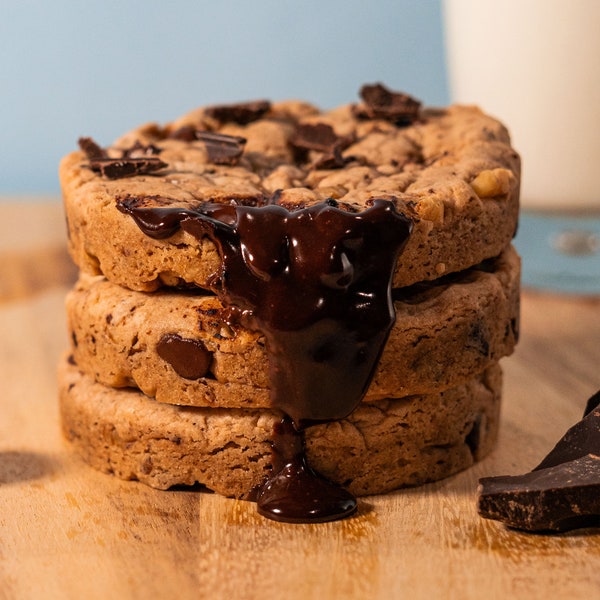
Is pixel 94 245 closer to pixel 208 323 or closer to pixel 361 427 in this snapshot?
pixel 208 323

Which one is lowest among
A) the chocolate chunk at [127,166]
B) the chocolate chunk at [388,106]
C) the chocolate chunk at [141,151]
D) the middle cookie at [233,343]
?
the middle cookie at [233,343]

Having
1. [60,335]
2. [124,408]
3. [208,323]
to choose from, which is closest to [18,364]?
[60,335]

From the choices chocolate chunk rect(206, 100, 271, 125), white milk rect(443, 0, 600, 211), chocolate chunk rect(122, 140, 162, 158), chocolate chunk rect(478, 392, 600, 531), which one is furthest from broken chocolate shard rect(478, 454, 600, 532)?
white milk rect(443, 0, 600, 211)

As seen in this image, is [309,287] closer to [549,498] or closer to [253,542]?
[253,542]

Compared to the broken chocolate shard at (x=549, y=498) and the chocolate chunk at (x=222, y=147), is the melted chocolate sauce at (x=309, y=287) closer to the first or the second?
the broken chocolate shard at (x=549, y=498)

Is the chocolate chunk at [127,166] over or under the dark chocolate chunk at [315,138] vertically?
over

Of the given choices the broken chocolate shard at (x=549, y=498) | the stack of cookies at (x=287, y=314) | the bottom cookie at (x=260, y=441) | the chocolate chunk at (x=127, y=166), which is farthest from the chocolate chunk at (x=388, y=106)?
the broken chocolate shard at (x=549, y=498)
